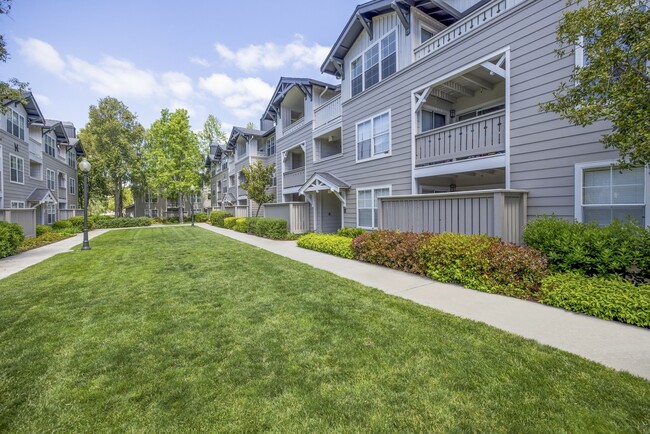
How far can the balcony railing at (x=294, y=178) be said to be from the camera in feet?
59.0

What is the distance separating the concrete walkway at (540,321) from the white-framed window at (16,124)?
81.6 ft

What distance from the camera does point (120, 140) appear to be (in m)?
34.4

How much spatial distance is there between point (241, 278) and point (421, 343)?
4.77 metres

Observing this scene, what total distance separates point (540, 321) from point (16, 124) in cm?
2953

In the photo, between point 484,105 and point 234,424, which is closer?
point 234,424

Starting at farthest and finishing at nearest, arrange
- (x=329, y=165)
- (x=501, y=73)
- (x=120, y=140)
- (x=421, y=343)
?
1. (x=120, y=140)
2. (x=329, y=165)
3. (x=501, y=73)
4. (x=421, y=343)

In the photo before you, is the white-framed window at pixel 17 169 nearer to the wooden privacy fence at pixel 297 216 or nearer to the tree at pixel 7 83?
the tree at pixel 7 83

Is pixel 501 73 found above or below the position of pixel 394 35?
below

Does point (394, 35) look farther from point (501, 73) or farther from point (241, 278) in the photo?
point (241, 278)

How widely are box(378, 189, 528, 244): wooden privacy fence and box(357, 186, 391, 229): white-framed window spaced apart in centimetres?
231

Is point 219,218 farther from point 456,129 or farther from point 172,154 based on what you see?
point 456,129

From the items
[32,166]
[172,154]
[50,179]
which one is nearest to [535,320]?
[32,166]

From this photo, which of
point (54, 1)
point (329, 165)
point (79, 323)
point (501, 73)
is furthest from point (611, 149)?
point (54, 1)

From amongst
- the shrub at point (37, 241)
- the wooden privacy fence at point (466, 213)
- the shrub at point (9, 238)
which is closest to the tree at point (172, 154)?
the shrub at point (37, 241)
